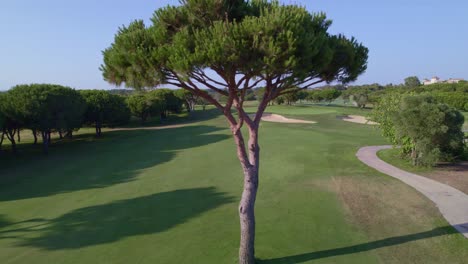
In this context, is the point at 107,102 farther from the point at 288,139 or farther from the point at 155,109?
the point at 288,139

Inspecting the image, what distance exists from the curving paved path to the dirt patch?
55 cm

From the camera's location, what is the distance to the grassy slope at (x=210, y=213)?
9703 mm

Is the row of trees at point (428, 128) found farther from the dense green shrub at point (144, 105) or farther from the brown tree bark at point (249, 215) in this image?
the dense green shrub at point (144, 105)

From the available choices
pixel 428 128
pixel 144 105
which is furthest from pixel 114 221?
pixel 144 105

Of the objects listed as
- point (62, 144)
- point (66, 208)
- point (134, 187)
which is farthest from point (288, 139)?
point (62, 144)

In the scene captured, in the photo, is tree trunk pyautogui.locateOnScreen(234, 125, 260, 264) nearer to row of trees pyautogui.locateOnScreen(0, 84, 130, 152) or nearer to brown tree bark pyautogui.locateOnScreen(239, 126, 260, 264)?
brown tree bark pyautogui.locateOnScreen(239, 126, 260, 264)

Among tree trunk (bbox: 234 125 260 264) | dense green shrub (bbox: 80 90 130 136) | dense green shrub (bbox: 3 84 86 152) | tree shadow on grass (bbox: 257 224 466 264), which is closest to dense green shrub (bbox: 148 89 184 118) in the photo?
dense green shrub (bbox: 80 90 130 136)

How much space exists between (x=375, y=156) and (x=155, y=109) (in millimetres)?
41219

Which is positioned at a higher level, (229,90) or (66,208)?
(229,90)

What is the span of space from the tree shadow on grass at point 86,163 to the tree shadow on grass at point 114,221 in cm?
465

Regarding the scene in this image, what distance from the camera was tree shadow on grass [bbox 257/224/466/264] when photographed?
9109mm

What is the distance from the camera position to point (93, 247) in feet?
34.4

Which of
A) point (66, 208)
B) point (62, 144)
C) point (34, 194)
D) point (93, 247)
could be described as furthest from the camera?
point (62, 144)

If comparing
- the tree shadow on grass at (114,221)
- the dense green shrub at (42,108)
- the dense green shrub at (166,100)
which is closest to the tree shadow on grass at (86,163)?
the dense green shrub at (42,108)
